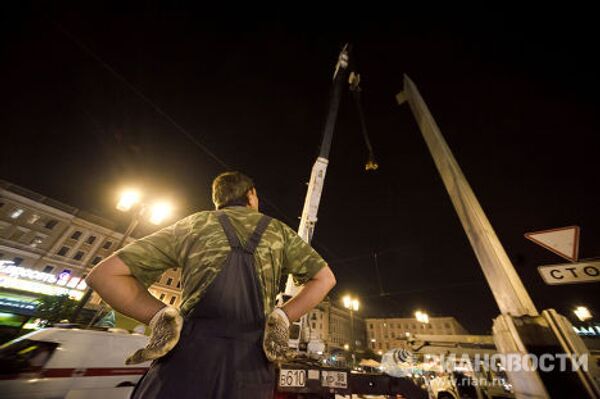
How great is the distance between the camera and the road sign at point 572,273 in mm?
3287

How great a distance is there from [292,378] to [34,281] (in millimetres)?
41509

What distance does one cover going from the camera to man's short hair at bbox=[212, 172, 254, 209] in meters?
2.21

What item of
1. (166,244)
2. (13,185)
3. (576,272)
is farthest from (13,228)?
(576,272)

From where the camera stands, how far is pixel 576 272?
135 inches

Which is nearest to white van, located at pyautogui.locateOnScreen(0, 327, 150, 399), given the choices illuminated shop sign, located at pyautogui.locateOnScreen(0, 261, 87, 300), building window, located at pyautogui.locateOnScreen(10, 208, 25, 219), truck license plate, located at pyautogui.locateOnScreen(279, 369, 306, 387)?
truck license plate, located at pyautogui.locateOnScreen(279, 369, 306, 387)

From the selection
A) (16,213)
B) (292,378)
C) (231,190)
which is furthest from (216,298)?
(16,213)

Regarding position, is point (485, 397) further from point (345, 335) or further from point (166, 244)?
point (345, 335)

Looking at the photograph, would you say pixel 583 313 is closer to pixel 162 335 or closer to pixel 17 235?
pixel 162 335

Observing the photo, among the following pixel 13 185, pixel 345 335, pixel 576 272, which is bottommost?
pixel 576 272

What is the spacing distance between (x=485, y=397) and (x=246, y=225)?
17967mm

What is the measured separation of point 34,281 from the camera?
28.8 meters

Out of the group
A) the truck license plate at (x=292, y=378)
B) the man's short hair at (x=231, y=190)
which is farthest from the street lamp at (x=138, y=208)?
the man's short hair at (x=231, y=190)

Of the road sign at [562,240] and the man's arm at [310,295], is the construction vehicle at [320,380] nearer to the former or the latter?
the man's arm at [310,295]

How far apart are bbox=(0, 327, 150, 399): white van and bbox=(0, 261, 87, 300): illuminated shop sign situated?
82.7 feet
